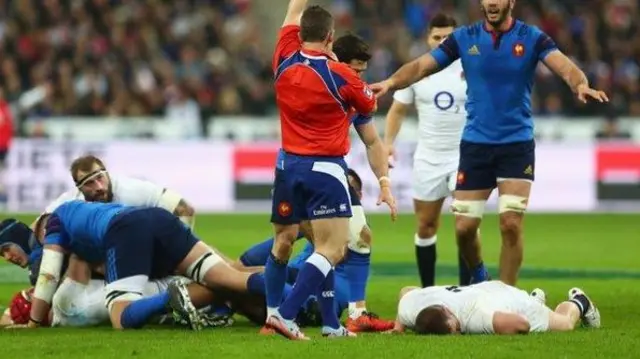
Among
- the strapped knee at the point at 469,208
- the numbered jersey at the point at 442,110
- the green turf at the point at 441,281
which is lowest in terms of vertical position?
the green turf at the point at 441,281

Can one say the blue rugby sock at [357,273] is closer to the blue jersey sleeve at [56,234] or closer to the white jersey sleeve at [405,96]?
the blue jersey sleeve at [56,234]

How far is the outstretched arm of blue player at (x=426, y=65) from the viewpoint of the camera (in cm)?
1158

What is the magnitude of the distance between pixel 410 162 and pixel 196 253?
12803 millimetres

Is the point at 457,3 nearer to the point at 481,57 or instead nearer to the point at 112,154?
the point at 112,154

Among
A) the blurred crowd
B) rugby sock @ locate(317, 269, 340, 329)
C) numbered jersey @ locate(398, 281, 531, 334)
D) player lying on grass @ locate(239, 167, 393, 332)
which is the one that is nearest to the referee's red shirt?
rugby sock @ locate(317, 269, 340, 329)

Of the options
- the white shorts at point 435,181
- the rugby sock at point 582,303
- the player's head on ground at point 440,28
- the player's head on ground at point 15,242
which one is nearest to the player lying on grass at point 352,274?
the rugby sock at point 582,303

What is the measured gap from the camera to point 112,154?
24250 millimetres

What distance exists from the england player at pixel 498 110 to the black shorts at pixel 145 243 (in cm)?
187

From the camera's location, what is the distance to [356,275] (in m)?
11.1

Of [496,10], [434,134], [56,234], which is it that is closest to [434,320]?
[496,10]

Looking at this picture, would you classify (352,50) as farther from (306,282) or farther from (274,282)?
(306,282)

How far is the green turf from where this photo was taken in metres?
8.99

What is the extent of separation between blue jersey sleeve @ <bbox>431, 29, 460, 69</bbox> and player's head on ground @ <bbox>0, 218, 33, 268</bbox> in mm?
3264

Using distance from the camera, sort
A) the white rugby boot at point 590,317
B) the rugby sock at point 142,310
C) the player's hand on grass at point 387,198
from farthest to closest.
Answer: the rugby sock at point 142,310
the white rugby boot at point 590,317
the player's hand on grass at point 387,198
